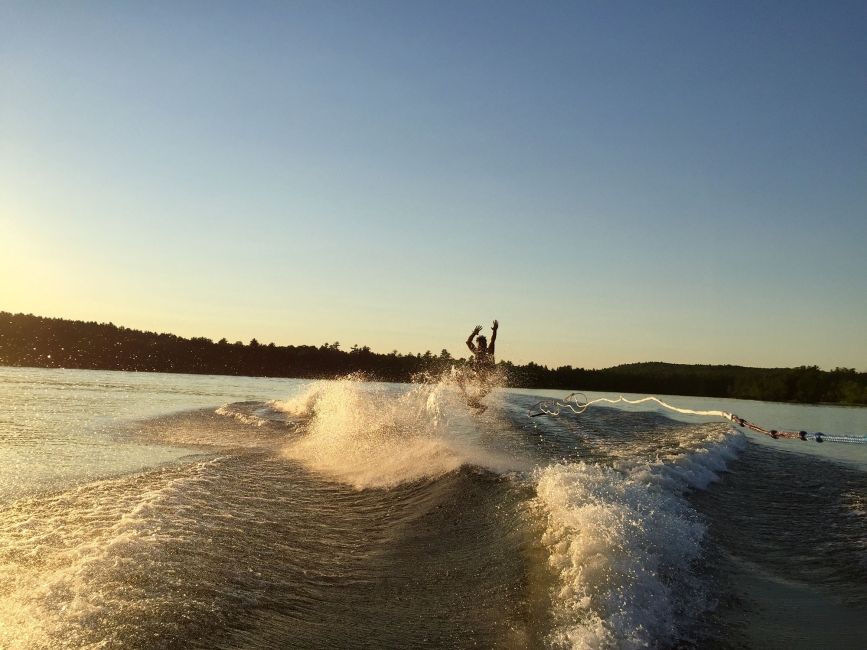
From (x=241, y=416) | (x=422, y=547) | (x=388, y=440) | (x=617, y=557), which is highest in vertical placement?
(x=617, y=557)

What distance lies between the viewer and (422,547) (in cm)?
693

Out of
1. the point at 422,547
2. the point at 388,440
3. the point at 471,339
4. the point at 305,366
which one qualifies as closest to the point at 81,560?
the point at 422,547

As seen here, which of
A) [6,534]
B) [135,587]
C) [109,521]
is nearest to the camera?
[135,587]

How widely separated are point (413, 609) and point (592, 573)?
1655 millimetres

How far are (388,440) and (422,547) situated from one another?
7748 millimetres

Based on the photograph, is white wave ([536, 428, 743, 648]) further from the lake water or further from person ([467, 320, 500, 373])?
person ([467, 320, 500, 373])

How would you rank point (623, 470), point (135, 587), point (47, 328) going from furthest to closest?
1. point (47, 328)
2. point (623, 470)
3. point (135, 587)

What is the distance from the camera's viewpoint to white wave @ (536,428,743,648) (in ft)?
14.5

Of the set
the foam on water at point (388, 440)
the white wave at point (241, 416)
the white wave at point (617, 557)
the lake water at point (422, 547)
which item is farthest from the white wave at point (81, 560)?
the white wave at point (241, 416)

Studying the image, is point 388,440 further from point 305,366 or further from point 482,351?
point 305,366

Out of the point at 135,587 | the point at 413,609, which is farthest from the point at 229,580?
the point at 413,609

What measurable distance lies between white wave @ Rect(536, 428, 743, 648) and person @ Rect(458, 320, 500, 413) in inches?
415

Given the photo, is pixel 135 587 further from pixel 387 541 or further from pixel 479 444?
pixel 479 444

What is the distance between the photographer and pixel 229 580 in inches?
212
